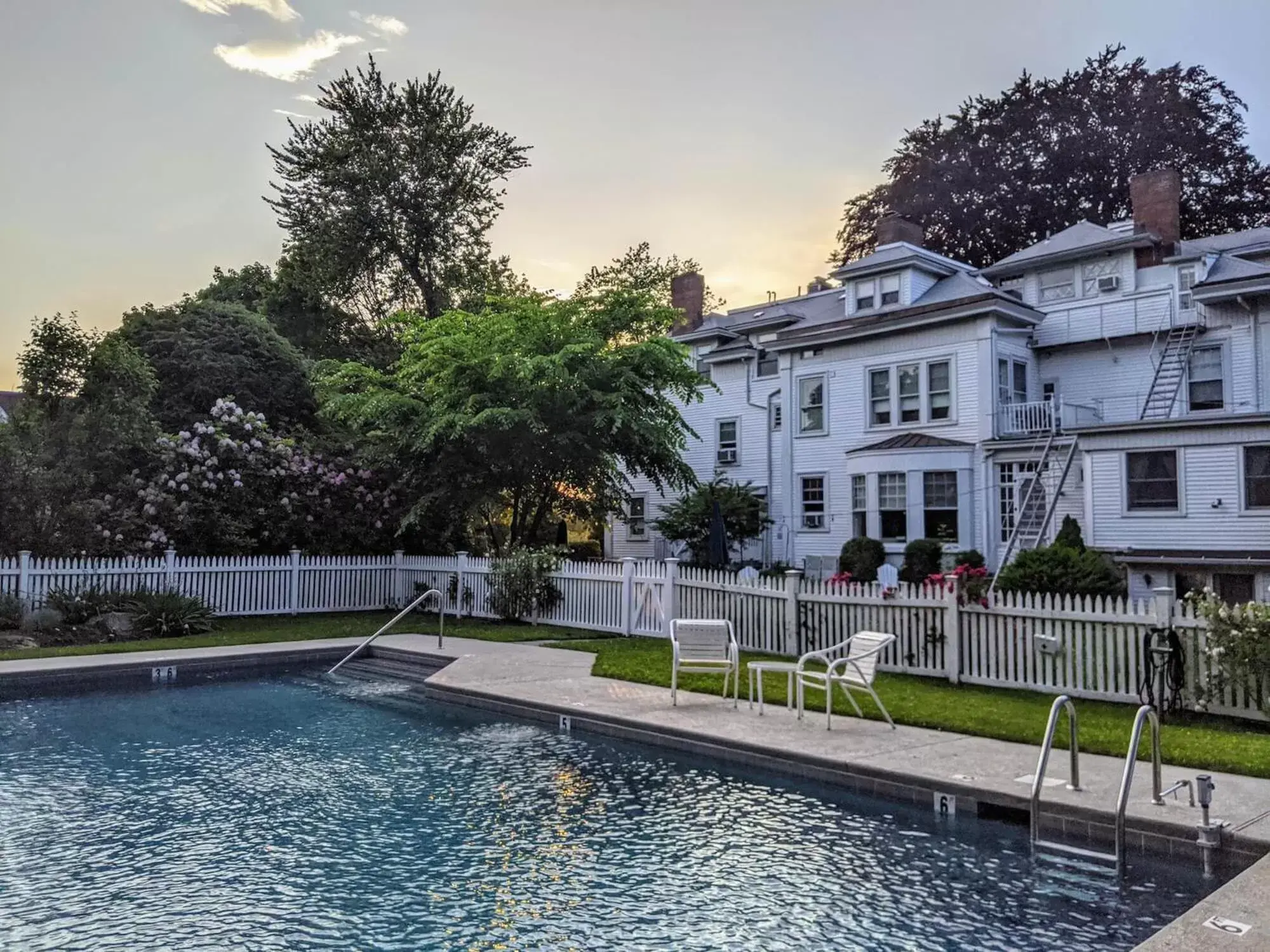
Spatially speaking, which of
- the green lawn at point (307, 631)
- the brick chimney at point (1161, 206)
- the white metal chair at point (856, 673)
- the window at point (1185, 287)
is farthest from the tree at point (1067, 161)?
the white metal chair at point (856, 673)

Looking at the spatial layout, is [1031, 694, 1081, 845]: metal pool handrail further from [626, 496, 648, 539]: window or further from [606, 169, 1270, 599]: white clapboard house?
[626, 496, 648, 539]: window

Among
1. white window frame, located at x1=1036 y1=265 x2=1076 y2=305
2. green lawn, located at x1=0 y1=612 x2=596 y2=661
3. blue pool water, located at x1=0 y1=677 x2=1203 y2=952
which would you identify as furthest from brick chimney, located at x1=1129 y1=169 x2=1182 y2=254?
blue pool water, located at x1=0 y1=677 x2=1203 y2=952

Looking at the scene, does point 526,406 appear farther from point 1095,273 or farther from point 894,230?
point 1095,273

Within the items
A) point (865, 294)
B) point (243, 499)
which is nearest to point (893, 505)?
point (865, 294)

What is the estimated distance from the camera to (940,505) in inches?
911

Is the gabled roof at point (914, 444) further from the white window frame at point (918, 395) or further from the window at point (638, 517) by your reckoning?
the window at point (638, 517)

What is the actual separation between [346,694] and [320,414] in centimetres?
1158

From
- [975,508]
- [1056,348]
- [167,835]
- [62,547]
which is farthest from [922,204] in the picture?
[167,835]

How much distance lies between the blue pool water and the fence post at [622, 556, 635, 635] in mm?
6869

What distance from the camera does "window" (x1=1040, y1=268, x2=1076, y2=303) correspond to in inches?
958

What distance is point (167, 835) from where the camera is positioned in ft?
20.7

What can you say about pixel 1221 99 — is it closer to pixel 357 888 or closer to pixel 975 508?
pixel 975 508

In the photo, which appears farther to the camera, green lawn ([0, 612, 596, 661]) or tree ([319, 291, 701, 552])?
tree ([319, 291, 701, 552])

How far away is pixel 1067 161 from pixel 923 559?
71.2ft
